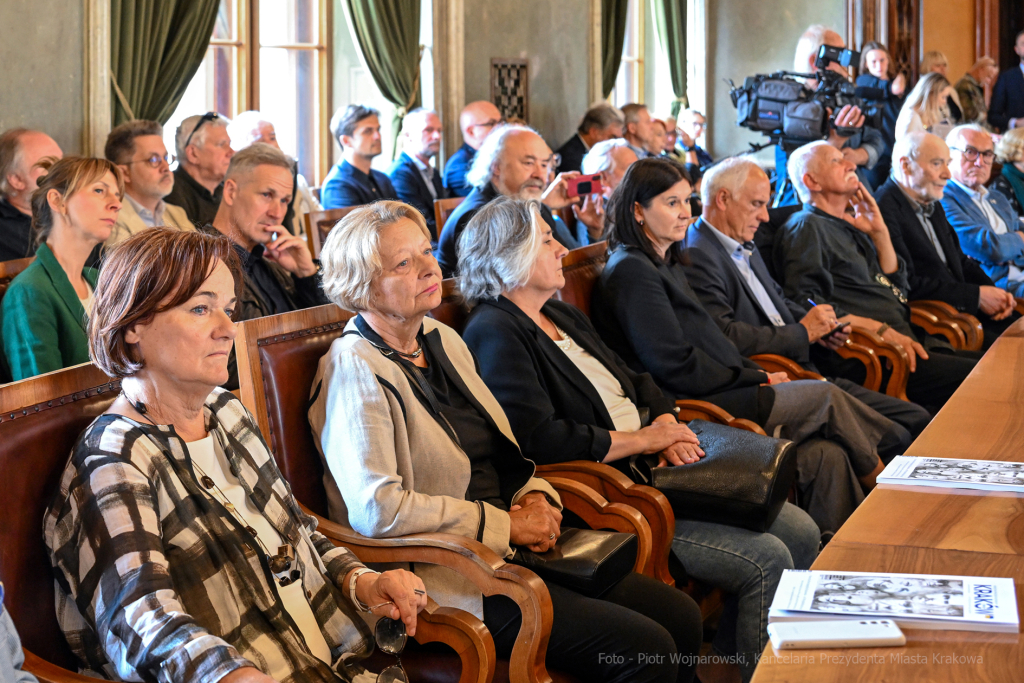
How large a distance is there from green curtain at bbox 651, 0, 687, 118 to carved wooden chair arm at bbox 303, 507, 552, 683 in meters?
8.32

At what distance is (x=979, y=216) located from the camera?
5168mm

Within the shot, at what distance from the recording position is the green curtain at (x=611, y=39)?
317 inches

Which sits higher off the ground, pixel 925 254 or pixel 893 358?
pixel 925 254

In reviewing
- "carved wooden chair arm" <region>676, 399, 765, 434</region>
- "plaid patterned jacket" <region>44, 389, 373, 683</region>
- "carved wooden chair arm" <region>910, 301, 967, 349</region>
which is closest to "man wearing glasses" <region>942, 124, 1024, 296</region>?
"carved wooden chair arm" <region>910, 301, 967, 349</region>

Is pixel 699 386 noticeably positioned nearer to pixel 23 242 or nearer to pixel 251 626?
pixel 251 626

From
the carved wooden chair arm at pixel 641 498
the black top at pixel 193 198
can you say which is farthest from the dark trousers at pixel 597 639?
the black top at pixel 193 198

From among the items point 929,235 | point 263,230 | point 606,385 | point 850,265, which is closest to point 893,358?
point 850,265

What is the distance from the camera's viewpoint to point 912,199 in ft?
15.9

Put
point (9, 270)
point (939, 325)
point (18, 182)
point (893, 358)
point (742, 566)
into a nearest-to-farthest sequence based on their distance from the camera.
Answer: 1. point (742, 566)
2. point (9, 270)
3. point (18, 182)
4. point (893, 358)
5. point (939, 325)

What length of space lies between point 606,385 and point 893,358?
5.03ft

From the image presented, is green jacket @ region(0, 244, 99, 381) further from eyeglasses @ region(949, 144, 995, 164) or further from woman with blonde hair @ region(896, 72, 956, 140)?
woman with blonde hair @ region(896, 72, 956, 140)

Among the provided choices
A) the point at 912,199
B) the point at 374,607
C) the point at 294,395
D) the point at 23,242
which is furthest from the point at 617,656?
the point at 912,199

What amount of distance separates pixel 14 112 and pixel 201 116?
74 cm

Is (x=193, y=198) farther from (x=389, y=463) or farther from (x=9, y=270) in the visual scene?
(x=389, y=463)
